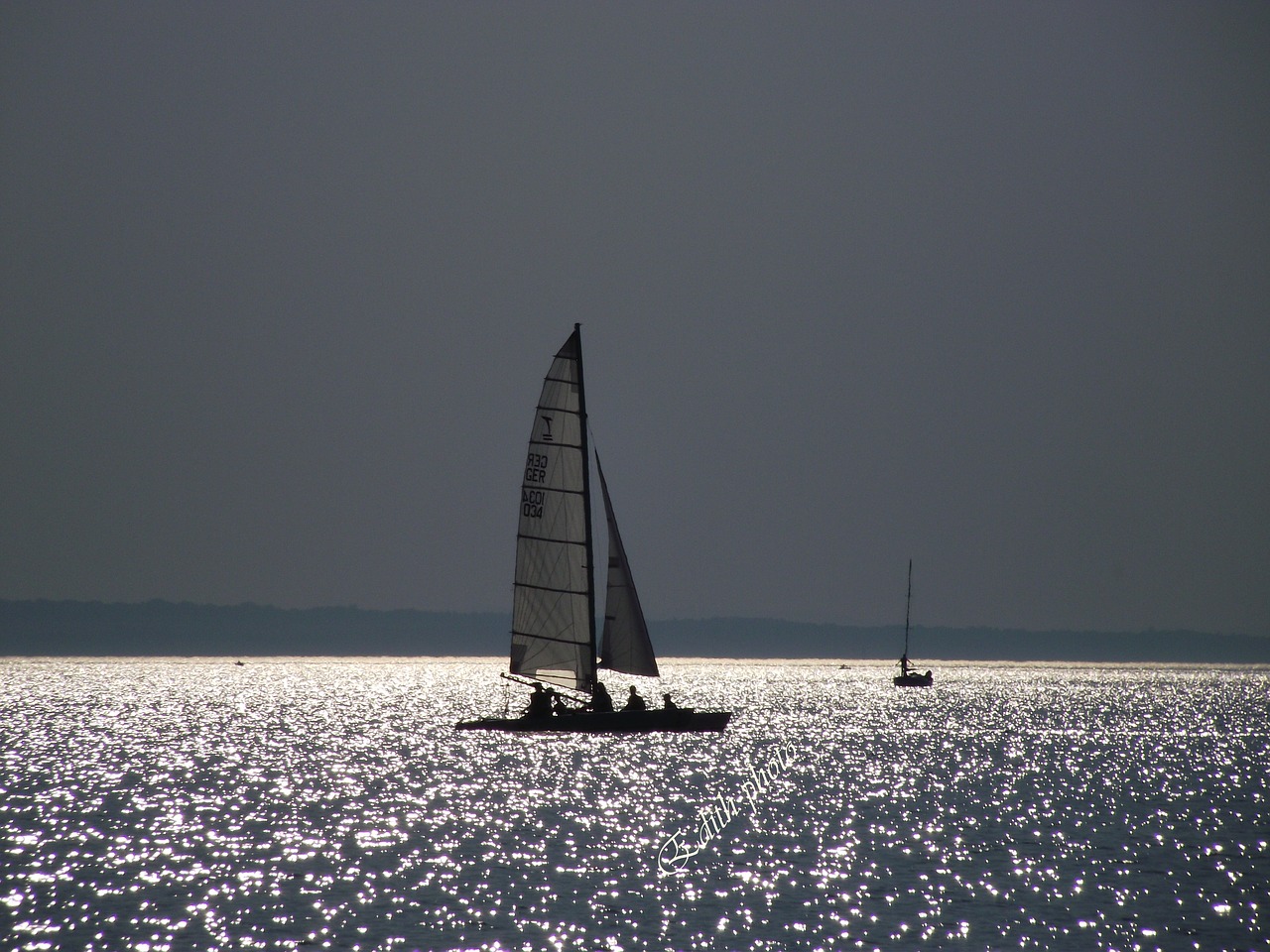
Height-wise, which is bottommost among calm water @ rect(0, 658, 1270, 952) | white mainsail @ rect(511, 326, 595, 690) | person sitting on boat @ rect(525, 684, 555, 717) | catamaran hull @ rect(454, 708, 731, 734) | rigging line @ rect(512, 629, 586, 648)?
calm water @ rect(0, 658, 1270, 952)

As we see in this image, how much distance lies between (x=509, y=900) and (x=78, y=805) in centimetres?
2404

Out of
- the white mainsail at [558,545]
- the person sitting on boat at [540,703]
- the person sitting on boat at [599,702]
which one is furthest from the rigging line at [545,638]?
the person sitting on boat at [540,703]

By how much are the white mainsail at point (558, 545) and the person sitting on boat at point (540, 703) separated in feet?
3.45

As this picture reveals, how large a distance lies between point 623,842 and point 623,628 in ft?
70.1

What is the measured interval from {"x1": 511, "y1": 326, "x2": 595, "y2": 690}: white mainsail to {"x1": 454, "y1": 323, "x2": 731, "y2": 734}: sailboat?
4 cm

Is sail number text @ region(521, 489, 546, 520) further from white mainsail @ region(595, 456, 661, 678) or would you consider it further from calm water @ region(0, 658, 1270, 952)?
calm water @ region(0, 658, 1270, 952)

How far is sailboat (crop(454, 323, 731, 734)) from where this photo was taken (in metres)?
64.3

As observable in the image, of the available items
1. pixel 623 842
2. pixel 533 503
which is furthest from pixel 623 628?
pixel 623 842

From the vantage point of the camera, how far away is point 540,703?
A: 6494cm

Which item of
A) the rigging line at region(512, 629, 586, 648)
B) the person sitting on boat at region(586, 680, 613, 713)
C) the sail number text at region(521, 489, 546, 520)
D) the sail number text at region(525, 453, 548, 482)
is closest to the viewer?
the sail number text at region(525, 453, 548, 482)

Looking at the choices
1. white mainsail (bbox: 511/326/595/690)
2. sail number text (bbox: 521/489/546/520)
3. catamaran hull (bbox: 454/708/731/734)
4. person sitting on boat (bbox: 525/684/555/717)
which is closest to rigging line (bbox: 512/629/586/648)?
white mainsail (bbox: 511/326/595/690)

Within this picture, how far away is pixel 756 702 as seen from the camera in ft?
477

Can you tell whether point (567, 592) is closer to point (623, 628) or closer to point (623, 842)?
point (623, 628)

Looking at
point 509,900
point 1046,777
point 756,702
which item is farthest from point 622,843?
point 756,702
